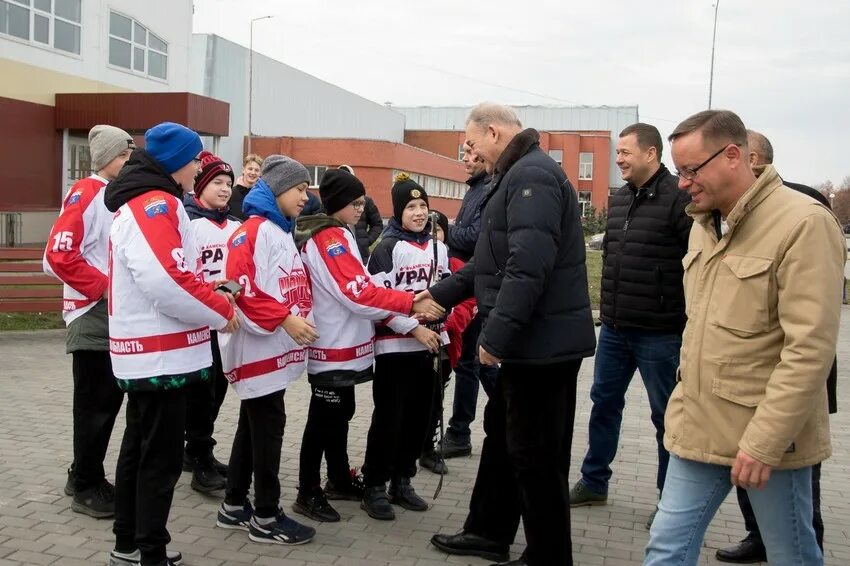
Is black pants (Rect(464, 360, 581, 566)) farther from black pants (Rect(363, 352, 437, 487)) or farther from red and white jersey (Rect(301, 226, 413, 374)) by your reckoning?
black pants (Rect(363, 352, 437, 487))

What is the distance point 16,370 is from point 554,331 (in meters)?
7.51

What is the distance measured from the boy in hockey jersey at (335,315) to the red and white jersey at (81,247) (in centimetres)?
113

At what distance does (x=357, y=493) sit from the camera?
547 centimetres

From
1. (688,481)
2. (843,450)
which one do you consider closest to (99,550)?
(688,481)

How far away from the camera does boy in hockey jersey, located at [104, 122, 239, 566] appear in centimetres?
387

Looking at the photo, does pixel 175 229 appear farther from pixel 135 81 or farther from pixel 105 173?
pixel 135 81

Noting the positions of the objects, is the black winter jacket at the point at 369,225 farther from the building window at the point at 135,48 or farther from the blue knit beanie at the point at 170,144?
the building window at the point at 135,48

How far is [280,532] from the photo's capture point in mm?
4629

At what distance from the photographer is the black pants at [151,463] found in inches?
157

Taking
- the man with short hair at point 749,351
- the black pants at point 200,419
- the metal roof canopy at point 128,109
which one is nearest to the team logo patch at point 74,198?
the black pants at point 200,419

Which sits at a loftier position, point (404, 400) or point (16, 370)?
point (404, 400)

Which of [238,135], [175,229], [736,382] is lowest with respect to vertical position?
[736,382]

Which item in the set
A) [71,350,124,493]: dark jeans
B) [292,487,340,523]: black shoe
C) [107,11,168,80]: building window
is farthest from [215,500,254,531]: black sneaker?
[107,11,168,80]: building window

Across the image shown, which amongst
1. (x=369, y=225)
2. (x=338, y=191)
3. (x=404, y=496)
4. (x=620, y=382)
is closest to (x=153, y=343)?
(x=338, y=191)
